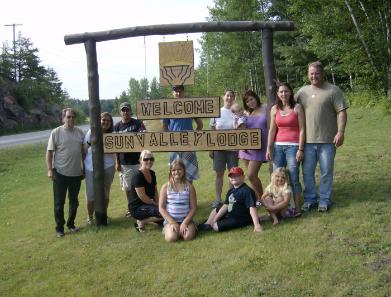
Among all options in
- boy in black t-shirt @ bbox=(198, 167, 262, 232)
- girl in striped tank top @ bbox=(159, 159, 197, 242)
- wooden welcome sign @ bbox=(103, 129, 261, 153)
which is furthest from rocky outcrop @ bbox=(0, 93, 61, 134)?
boy in black t-shirt @ bbox=(198, 167, 262, 232)

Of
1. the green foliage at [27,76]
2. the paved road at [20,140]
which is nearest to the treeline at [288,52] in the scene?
the green foliage at [27,76]

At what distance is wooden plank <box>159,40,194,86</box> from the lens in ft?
20.0

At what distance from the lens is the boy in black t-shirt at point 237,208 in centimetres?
532

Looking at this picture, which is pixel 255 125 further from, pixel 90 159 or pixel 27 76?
pixel 27 76

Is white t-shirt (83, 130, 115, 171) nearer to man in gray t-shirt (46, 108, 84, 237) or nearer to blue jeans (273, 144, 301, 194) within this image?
man in gray t-shirt (46, 108, 84, 237)

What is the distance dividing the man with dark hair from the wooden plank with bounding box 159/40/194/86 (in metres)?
0.72

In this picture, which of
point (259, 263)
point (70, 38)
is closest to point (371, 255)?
point (259, 263)

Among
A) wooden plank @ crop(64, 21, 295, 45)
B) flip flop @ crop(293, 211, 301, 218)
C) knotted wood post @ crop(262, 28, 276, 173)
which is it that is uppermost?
wooden plank @ crop(64, 21, 295, 45)

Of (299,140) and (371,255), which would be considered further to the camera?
(299,140)

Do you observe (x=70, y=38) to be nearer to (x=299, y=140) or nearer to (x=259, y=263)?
(x=299, y=140)

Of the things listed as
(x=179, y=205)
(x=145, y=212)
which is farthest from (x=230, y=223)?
(x=145, y=212)

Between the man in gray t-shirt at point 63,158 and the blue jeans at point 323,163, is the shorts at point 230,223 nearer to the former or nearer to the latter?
the blue jeans at point 323,163

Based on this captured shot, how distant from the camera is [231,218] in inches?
214

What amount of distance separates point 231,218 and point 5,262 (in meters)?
2.79
